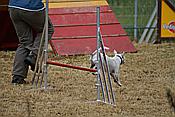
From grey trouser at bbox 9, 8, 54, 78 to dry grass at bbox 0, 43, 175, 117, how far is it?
308 mm

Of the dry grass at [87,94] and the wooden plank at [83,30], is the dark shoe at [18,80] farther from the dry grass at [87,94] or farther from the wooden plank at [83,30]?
the wooden plank at [83,30]

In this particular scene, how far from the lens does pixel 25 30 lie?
9.05 metres

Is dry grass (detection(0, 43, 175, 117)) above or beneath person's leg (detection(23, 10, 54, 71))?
beneath

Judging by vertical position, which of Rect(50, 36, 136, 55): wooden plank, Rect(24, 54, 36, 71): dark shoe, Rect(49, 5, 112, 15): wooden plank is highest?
Rect(24, 54, 36, 71): dark shoe

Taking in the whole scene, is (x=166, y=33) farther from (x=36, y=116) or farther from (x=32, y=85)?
(x=36, y=116)

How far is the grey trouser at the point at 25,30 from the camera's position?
29.0 feet

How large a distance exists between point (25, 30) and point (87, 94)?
139 centimetres

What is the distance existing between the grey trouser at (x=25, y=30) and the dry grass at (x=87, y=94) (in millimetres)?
308

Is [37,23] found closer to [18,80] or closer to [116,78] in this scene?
[18,80]

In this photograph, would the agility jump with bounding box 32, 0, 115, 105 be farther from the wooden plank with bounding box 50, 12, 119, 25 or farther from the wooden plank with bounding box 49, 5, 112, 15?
the wooden plank with bounding box 49, 5, 112, 15

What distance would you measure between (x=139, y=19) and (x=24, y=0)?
809cm

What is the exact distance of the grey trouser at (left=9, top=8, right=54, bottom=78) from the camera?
8828 millimetres

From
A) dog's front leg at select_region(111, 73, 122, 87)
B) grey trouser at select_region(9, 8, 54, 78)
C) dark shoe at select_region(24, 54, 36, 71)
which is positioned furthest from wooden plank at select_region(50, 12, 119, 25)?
dog's front leg at select_region(111, 73, 122, 87)

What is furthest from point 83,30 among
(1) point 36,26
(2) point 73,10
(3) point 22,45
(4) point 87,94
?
(4) point 87,94
